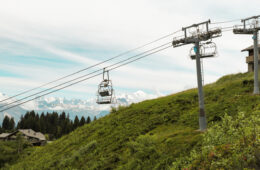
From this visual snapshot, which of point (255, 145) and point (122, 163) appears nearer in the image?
point (255, 145)

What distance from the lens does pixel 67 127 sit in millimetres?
114312

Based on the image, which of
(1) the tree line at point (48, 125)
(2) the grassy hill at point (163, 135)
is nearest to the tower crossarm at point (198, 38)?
(2) the grassy hill at point (163, 135)

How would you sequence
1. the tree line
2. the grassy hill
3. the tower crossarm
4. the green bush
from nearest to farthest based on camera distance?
1. the green bush
2. the grassy hill
3. the tower crossarm
4. the tree line

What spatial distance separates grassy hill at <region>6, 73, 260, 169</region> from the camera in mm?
13898

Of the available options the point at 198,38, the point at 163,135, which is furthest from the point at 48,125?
the point at 198,38

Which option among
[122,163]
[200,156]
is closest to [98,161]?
[122,163]

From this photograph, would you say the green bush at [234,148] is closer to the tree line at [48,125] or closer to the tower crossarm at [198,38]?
the tower crossarm at [198,38]

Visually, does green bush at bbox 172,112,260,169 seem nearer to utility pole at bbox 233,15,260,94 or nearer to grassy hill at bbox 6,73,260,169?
grassy hill at bbox 6,73,260,169

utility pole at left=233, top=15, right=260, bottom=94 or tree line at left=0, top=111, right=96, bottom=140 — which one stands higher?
utility pole at left=233, top=15, right=260, bottom=94

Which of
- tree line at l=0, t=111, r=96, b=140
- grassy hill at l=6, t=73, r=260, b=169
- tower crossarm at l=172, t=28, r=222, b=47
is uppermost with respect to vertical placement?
tower crossarm at l=172, t=28, r=222, b=47

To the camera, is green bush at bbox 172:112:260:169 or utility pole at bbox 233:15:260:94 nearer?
green bush at bbox 172:112:260:169

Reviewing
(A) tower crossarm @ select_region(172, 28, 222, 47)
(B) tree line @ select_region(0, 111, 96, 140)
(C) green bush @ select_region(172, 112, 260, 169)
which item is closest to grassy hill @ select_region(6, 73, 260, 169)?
(C) green bush @ select_region(172, 112, 260, 169)

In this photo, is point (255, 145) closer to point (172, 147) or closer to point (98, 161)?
point (172, 147)

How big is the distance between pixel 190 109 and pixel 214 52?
10.9 meters
